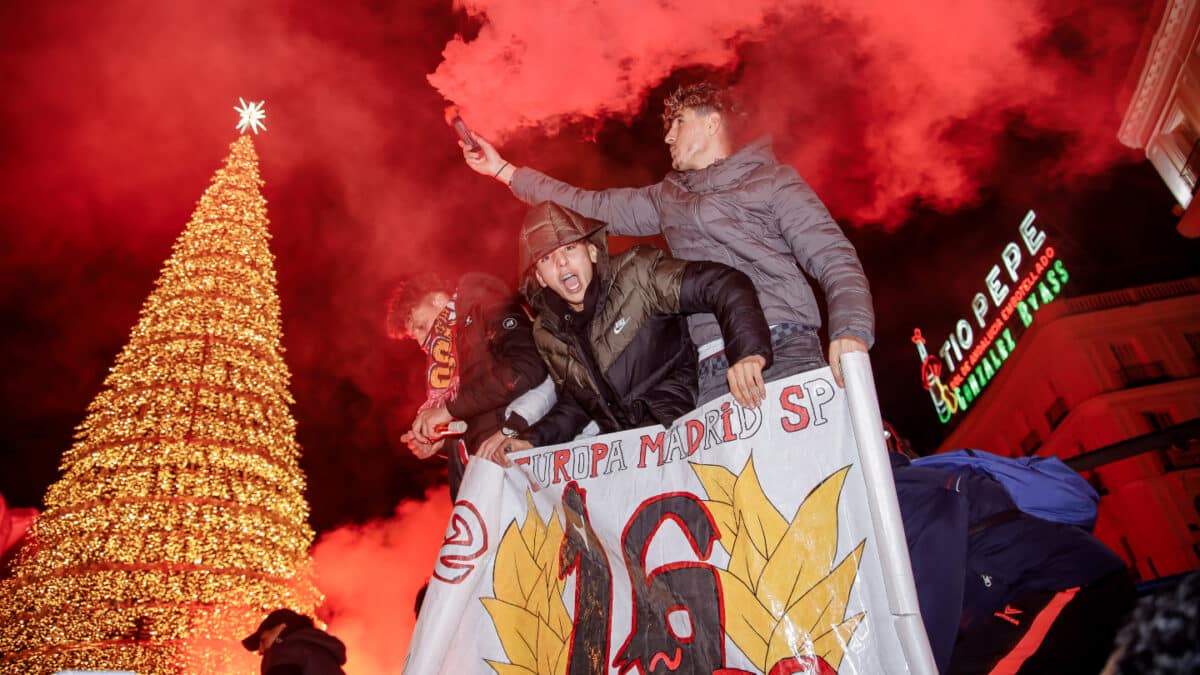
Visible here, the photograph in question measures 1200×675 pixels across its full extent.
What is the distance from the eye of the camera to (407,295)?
4801 mm

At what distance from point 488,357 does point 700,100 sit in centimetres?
167

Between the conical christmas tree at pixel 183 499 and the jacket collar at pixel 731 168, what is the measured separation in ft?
33.0

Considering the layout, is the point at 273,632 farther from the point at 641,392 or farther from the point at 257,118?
the point at 257,118

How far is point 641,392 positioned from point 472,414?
1.00 metres

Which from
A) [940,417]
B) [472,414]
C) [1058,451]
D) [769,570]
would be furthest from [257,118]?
[940,417]

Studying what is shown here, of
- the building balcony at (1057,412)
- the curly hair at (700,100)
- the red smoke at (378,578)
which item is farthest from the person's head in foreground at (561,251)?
the building balcony at (1057,412)

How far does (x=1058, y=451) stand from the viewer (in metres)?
26.6

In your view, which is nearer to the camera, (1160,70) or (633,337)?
(633,337)

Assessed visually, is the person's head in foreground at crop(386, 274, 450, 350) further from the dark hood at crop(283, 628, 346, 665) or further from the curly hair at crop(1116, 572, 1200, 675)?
the curly hair at crop(1116, 572, 1200, 675)

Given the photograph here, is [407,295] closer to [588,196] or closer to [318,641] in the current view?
[588,196]

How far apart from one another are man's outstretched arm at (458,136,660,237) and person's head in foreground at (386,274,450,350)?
1.17m

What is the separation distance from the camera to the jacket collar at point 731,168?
3.06 m

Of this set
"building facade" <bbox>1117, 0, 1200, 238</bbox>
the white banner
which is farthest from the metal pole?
"building facade" <bbox>1117, 0, 1200, 238</bbox>

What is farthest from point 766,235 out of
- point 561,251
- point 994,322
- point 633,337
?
Result: point 994,322
